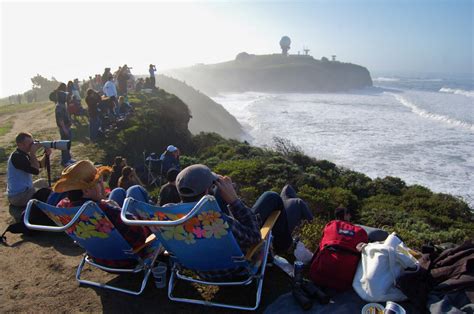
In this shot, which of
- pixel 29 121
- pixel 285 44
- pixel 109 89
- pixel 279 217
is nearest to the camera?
pixel 279 217

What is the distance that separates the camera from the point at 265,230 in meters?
3.75

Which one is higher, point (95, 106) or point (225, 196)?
point (95, 106)

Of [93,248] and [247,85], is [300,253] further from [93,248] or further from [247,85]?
[247,85]

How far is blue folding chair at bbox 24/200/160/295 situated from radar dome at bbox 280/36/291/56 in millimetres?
153937

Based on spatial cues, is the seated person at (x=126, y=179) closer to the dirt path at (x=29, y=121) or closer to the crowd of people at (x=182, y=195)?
the crowd of people at (x=182, y=195)

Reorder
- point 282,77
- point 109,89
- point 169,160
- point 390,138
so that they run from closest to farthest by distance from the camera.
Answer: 1. point 169,160
2. point 109,89
3. point 390,138
4. point 282,77

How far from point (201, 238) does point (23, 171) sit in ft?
15.9

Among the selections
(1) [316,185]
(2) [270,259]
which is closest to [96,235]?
(2) [270,259]

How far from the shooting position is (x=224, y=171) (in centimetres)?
1037

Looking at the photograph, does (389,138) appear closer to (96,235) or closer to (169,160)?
(169,160)

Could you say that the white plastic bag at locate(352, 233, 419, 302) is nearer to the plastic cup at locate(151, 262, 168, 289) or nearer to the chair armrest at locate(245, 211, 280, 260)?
the chair armrest at locate(245, 211, 280, 260)

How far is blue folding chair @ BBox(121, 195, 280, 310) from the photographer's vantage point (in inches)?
116

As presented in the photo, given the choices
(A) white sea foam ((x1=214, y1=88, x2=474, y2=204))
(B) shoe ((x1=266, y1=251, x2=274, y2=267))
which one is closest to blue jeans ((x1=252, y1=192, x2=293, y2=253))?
(B) shoe ((x1=266, y1=251, x2=274, y2=267))

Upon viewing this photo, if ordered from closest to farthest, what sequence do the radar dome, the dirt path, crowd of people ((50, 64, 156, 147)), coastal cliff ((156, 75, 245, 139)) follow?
crowd of people ((50, 64, 156, 147)) < the dirt path < coastal cliff ((156, 75, 245, 139)) < the radar dome
